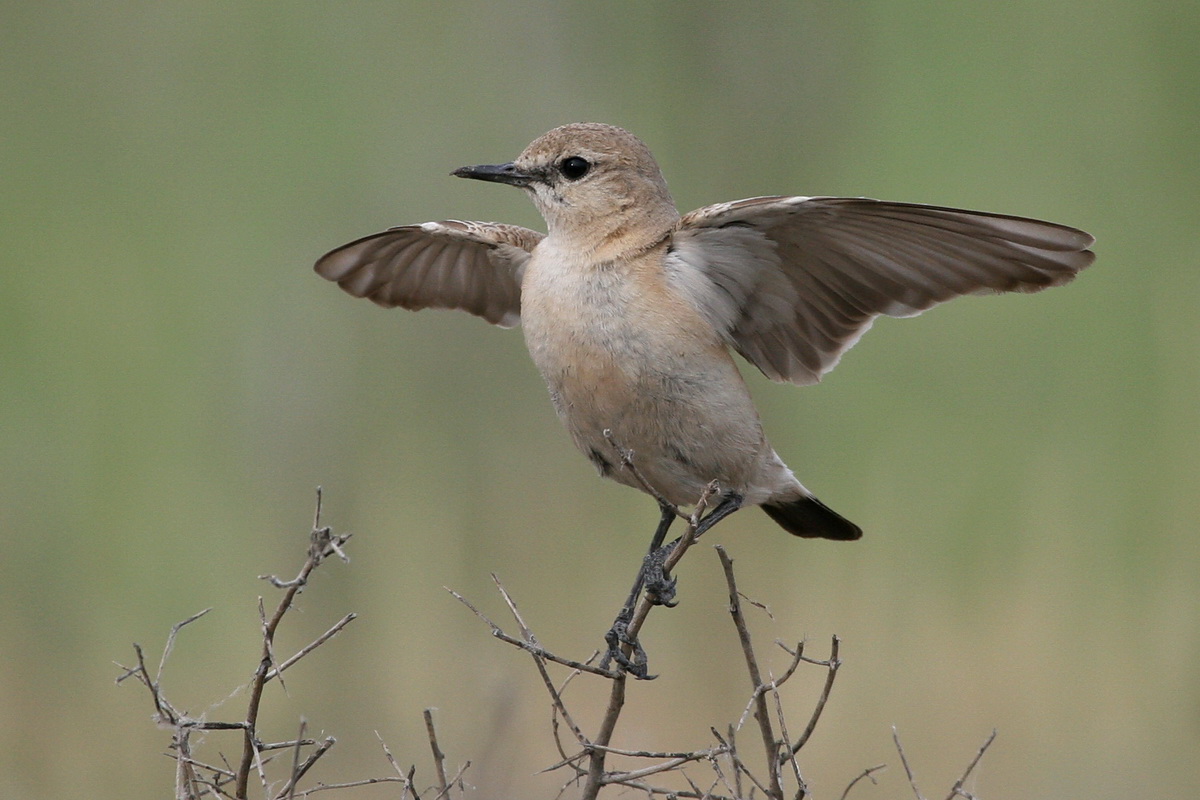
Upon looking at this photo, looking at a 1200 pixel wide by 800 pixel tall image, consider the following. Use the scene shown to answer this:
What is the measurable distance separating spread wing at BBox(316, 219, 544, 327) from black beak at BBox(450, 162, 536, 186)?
294mm

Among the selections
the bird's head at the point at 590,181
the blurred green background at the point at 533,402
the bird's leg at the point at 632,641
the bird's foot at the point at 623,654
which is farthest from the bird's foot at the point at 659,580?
the blurred green background at the point at 533,402

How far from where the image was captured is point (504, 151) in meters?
6.54

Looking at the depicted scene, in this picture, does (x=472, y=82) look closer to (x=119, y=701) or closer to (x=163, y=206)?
(x=163, y=206)

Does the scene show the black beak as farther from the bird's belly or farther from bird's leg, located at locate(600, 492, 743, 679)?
bird's leg, located at locate(600, 492, 743, 679)

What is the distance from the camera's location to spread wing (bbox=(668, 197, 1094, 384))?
3.51 metres

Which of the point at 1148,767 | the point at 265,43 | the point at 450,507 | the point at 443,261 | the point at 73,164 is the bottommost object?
the point at 1148,767

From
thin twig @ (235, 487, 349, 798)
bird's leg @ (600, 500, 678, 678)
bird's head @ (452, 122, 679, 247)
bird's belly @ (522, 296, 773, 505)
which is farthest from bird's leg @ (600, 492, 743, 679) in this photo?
bird's head @ (452, 122, 679, 247)

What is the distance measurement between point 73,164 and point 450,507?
11.2 feet

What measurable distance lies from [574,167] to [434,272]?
2.62 ft

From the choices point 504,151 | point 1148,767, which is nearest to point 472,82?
point 504,151

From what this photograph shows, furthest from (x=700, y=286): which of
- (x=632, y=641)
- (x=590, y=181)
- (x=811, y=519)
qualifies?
(x=632, y=641)

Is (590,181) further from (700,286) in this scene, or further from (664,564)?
(664,564)

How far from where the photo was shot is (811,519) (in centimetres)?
449

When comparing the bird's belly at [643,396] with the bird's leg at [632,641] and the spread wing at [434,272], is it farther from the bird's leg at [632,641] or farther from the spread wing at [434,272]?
the spread wing at [434,272]
